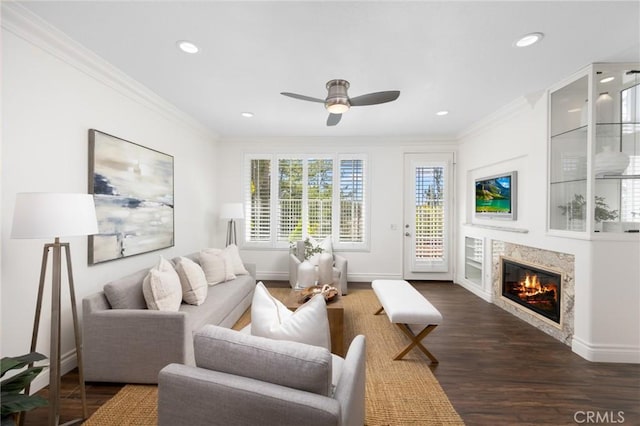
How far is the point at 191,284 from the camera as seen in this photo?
2.84 meters

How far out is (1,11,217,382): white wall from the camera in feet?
6.37

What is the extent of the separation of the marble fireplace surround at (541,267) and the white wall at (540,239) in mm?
85

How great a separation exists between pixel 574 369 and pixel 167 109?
5.12m

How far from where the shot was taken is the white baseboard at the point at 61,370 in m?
2.11

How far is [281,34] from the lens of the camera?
219 centimetres

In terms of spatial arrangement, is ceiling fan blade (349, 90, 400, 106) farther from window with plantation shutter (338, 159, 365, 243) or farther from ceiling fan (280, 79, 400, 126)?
window with plantation shutter (338, 159, 365, 243)

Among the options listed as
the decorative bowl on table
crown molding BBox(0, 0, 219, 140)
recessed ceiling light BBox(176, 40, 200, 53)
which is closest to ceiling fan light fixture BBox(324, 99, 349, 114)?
recessed ceiling light BBox(176, 40, 200, 53)

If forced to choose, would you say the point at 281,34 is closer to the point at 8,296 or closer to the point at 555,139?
the point at 8,296

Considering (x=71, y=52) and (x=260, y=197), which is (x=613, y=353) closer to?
(x=260, y=197)

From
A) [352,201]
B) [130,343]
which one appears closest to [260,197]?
[352,201]

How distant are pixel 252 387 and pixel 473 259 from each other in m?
4.57

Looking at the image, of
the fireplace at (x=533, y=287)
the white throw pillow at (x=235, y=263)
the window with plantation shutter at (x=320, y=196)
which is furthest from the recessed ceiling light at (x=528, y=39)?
the white throw pillow at (x=235, y=263)

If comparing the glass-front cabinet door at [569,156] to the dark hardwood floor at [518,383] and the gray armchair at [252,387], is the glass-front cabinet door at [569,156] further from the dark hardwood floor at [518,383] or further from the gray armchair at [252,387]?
the gray armchair at [252,387]

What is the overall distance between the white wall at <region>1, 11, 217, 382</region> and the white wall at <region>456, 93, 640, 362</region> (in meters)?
4.54
